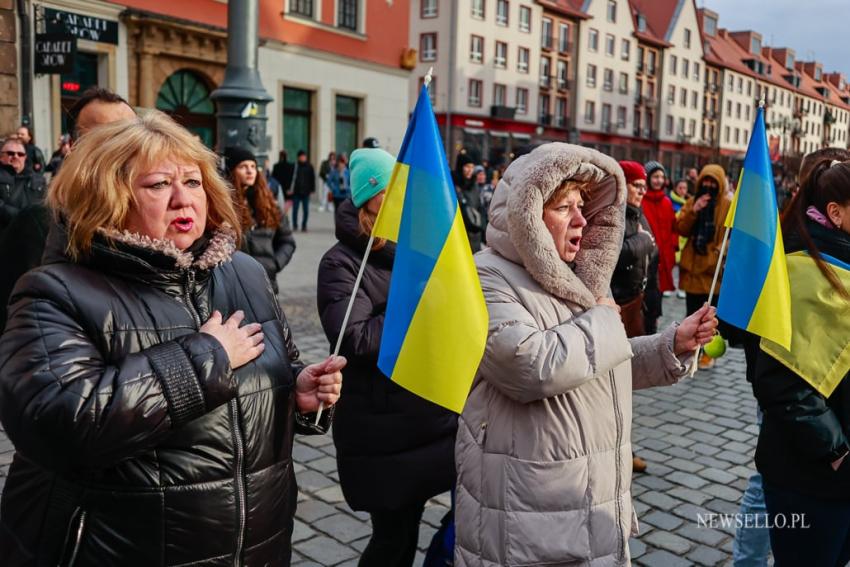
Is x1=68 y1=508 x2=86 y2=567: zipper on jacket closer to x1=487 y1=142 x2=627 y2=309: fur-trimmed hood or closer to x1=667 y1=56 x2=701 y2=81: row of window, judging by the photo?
x1=487 y1=142 x2=627 y2=309: fur-trimmed hood

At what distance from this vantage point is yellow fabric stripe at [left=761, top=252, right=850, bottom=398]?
8.59 feet

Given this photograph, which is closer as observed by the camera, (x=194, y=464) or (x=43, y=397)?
(x=43, y=397)

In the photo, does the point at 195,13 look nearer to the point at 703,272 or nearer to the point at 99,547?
the point at 703,272

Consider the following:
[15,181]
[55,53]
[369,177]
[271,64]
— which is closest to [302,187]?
[271,64]

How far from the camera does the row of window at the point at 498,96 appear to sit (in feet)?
159

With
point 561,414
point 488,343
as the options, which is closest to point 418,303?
point 488,343

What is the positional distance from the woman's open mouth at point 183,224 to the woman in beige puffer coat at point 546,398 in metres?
0.91

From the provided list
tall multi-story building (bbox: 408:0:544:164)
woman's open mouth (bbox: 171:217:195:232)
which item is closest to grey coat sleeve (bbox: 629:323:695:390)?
woman's open mouth (bbox: 171:217:195:232)

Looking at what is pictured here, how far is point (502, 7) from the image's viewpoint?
49.7m

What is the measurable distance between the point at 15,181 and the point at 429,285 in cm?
Result: 513

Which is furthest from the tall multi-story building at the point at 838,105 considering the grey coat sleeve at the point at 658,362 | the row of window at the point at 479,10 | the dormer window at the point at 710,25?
the grey coat sleeve at the point at 658,362

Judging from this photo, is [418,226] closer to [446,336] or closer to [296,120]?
[446,336]

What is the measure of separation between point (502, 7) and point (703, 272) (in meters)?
45.8

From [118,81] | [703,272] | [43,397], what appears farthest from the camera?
[118,81]
